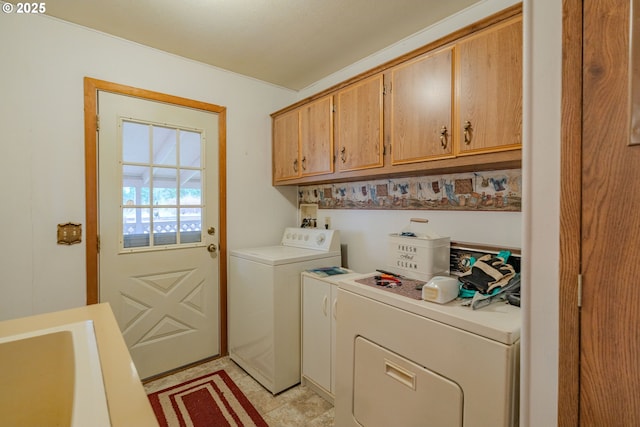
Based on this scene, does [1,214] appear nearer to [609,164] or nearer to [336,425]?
[336,425]

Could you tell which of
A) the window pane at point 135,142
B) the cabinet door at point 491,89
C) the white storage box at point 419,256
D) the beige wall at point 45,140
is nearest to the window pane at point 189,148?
the window pane at point 135,142

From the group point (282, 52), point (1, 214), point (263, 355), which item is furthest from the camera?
point (282, 52)

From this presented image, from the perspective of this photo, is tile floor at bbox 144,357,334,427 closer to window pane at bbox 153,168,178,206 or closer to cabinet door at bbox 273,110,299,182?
window pane at bbox 153,168,178,206

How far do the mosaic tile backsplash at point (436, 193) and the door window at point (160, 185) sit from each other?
1128mm

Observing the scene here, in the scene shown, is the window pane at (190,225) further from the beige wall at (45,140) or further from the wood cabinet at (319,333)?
the wood cabinet at (319,333)

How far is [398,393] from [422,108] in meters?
1.41

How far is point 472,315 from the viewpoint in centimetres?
109

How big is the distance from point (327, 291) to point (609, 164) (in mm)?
1548

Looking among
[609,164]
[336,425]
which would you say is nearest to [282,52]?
[609,164]

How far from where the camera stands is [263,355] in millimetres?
2133

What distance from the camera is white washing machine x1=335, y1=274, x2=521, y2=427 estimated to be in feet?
3.17

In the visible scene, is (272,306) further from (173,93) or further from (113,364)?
(173,93)

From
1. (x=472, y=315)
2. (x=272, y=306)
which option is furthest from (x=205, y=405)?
(x=472, y=315)

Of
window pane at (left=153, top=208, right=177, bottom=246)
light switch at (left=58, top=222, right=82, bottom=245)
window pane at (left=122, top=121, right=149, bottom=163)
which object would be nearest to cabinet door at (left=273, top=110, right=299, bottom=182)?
window pane at (left=153, top=208, right=177, bottom=246)
